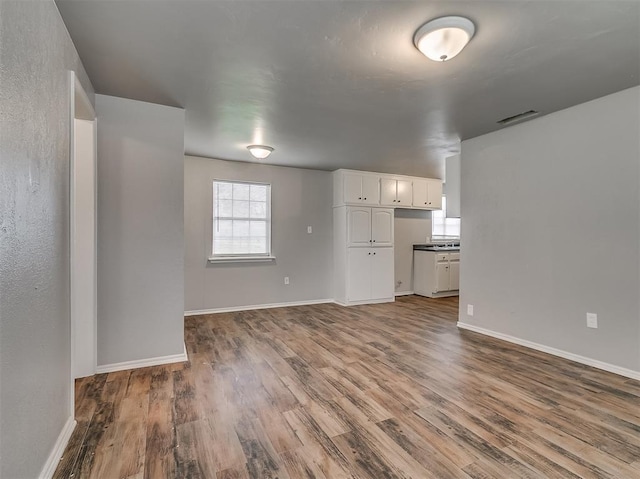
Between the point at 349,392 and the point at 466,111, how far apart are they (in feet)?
8.70

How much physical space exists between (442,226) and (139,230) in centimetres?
595

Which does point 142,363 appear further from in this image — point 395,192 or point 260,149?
point 395,192

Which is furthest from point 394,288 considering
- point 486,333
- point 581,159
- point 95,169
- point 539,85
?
point 95,169

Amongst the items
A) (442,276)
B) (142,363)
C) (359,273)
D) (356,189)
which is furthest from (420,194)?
(142,363)

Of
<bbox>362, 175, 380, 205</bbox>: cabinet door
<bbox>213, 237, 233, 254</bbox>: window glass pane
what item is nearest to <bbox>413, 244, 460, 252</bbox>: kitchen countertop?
<bbox>362, 175, 380, 205</bbox>: cabinet door

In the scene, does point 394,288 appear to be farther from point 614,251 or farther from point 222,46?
point 222,46

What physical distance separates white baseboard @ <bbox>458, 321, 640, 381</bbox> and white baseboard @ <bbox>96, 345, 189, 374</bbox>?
3.17 m

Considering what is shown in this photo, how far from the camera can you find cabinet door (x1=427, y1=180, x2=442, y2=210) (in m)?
6.22

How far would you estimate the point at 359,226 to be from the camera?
538cm

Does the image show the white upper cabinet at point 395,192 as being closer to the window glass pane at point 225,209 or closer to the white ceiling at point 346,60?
the white ceiling at point 346,60

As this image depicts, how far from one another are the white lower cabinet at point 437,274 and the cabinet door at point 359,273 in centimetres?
137

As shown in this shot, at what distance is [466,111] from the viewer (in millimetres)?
2965

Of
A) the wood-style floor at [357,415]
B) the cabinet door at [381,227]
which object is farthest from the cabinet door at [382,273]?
the wood-style floor at [357,415]

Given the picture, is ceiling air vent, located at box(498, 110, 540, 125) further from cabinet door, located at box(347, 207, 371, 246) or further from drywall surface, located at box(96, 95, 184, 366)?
drywall surface, located at box(96, 95, 184, 366)
